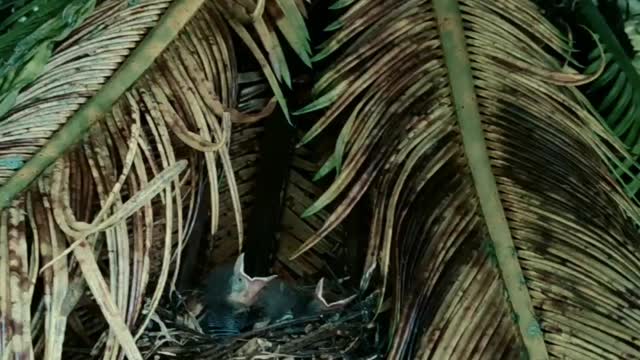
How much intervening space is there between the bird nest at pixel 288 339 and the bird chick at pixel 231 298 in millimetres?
28

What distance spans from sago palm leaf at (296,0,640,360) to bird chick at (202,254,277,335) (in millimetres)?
73

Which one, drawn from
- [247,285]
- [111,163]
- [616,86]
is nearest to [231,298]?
[247,285]

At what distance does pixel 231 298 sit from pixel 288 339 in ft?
0.26

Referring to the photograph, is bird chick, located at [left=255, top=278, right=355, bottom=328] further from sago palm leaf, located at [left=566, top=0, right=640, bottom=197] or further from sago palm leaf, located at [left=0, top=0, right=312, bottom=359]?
sago palm leaf, located at [left=566, top=0, right=640, bottom=197]

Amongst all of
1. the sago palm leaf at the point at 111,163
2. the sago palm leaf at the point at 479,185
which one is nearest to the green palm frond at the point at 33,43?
the sago palm leaf at the point at 111,163

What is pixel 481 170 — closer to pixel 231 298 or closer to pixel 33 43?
pixel 231 298

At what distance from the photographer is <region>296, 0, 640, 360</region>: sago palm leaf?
733 mm

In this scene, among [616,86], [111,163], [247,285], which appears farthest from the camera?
[616,86]

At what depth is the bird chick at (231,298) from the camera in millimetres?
873

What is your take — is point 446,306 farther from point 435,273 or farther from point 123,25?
point 123,25

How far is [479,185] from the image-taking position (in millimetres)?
780

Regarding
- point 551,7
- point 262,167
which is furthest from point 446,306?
point 551,7

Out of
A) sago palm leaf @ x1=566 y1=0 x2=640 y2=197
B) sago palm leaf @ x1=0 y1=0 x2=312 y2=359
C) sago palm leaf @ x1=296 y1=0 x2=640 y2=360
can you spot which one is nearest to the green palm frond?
sago palm leaf @ x1=0 y1=0 x2=312 y2=359

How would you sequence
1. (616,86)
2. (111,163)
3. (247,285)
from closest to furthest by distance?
(111,163) < (247,285) < (616,86)
